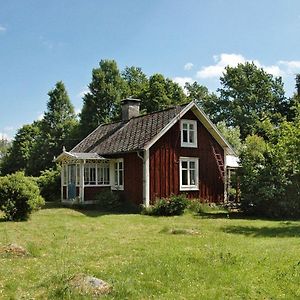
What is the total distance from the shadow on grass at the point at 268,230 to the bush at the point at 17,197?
811 centimetres

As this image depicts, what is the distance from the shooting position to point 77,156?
24.7 meters

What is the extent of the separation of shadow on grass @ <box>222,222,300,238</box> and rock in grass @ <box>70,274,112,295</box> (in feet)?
26.1

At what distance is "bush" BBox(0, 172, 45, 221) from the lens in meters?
17.8

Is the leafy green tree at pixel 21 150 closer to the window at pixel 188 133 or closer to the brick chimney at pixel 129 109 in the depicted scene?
the brick chimney at pixel 129 109

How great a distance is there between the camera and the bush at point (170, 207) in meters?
21.7

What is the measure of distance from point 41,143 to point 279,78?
32263mm

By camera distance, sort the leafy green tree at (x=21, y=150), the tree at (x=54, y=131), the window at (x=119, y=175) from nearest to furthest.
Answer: the window at (x=119, y=175), the tree at (x=54, y=131), the leafy green tree at (x=21, y=150)

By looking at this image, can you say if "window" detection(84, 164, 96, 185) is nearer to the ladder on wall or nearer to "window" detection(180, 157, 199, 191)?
"window" detection(180, 157, 199, 191)

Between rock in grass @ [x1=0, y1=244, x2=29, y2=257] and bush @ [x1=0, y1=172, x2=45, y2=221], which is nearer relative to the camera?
rock in grass @ [x1=0, y1=244, x2=29, y2=257]

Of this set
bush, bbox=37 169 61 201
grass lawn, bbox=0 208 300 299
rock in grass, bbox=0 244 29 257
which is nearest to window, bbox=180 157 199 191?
grass lawn, bbox=0 208 300 299

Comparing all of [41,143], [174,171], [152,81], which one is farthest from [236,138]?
[41,143]

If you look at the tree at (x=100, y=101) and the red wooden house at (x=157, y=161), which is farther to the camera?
the tree at (x=100, y=101)

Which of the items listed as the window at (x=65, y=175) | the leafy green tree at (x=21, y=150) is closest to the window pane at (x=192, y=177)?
the window at (x=65, y=175)

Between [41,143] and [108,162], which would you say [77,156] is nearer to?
[108,162]
